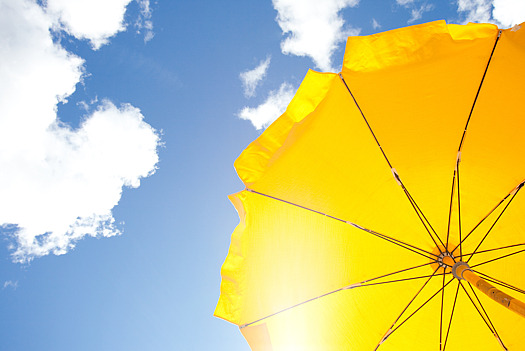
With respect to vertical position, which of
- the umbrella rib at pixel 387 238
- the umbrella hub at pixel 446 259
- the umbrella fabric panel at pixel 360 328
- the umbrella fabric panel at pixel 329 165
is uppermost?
the umbrella fabric panel at pixel 329 165

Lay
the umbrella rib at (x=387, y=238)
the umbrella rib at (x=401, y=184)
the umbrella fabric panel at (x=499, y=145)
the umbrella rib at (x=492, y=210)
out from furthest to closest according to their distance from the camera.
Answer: the umbrella rib at (x=387, y=238), the umbrella rib at (x=492, y=210), the umbrella rib at (x=401, y=184), the umbrella fabric panel at (x=499, y=145)

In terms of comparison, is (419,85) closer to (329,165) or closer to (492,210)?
(329,165)

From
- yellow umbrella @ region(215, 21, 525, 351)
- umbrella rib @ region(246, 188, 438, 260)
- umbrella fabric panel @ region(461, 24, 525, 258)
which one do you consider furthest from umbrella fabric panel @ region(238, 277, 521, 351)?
umbrella fabric panel @ region(461, 24, 525, 258)

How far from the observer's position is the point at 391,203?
2.47 metres

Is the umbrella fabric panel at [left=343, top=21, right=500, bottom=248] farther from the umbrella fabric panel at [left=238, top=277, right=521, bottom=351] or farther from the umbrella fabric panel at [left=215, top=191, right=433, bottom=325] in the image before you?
the umbrella fabric panel at [left=238, top=277, right=521, bottom=351]

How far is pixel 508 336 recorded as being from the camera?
2.55m

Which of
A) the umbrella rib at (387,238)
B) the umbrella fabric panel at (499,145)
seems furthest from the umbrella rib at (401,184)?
the umbrella fabric panel at (499,145)

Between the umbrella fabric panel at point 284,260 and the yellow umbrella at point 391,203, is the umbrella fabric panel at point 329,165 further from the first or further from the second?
the umbrella fabric panel at point 284,260

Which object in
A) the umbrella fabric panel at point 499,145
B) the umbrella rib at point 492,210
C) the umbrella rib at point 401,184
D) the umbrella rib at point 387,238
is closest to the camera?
the umbrella fabric panel at point 499,145

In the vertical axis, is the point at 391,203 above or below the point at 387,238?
above

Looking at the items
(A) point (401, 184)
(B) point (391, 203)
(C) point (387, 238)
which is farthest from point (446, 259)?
(A) point (401, 184)

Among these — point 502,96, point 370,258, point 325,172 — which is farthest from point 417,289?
point 502,96

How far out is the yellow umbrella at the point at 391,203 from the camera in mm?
2084

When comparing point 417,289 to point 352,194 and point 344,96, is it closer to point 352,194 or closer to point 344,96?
point 352,194
